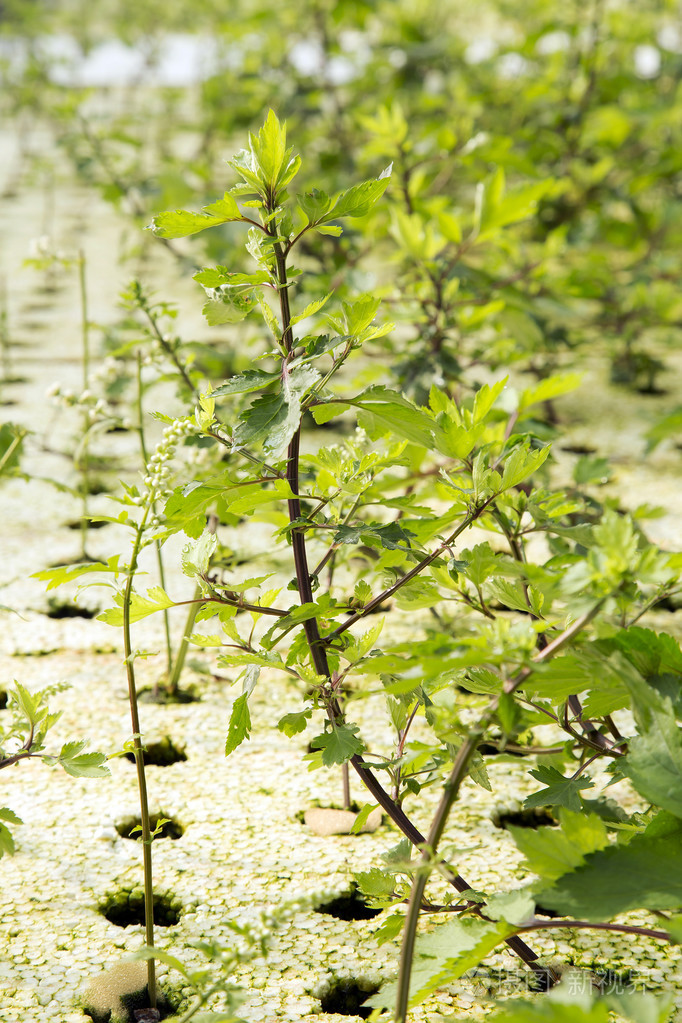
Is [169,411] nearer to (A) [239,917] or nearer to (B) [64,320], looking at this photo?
(B) [64,320]

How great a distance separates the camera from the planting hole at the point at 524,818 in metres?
0.87

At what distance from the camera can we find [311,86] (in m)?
2.58

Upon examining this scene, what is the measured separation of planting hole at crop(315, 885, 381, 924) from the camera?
0.76 metres

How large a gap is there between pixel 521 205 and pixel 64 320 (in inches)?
53.8

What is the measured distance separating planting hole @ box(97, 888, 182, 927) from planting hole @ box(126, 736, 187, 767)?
0.63 feet

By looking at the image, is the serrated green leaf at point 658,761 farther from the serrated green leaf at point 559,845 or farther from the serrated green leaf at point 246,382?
the serrated green leaf at point 246,382

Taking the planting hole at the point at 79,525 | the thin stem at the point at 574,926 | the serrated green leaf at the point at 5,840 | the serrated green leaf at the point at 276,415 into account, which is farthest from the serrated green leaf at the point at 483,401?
the planting hole at the point at 79,525

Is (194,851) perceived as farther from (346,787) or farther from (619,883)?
(619,883)

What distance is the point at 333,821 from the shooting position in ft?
2.74

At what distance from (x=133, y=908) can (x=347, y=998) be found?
209 mm

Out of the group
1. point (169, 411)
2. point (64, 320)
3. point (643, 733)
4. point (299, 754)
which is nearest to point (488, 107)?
point (64, 320)

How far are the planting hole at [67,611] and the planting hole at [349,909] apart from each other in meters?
0.59

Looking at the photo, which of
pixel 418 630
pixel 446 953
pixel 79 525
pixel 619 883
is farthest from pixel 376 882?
pixel 79 525

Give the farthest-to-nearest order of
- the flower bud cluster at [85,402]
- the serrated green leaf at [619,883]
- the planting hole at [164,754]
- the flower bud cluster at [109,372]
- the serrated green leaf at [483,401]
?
the flower bud cluster at [109,372], the flower bud cluster at [85,402], the planting hole at [164,754], the serrated green leaf at [483,401], the serrated green leaf at [619,883]
